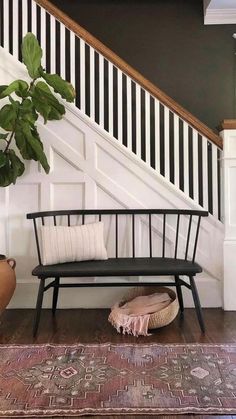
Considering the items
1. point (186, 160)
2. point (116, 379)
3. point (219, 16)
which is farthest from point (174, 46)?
point (116, 379)

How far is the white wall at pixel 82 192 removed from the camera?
118 inches

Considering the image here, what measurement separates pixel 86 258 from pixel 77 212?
0.39m

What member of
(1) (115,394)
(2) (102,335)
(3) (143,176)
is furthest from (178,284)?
(1) (115,394)

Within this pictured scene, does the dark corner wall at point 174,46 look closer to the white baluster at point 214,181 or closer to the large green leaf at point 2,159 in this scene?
the white baluster at point 214,181

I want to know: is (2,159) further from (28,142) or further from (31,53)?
(31,53)

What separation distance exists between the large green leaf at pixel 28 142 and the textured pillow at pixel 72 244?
0.49 metres

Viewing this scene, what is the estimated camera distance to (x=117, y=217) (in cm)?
301

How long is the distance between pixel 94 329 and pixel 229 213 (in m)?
1.33

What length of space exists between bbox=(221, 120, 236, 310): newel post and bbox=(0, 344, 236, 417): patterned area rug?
80cm

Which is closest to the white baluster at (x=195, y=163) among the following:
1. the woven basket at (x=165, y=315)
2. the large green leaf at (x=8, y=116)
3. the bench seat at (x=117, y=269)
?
the bench seat at (x=117, y=269)

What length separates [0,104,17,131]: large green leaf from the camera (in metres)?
2.62

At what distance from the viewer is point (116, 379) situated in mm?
1832

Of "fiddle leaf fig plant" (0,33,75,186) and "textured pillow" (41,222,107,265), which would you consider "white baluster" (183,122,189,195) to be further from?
"fiddle leaf fig plant" (0,33,75,186)

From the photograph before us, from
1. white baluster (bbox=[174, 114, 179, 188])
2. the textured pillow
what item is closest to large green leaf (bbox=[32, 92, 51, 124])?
the textured pillow
